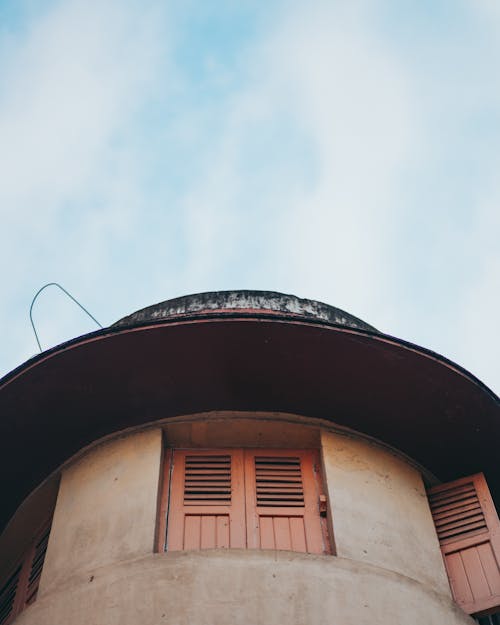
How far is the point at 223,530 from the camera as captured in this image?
9.29 metres

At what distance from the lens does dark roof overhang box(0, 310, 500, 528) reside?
9.78 meters

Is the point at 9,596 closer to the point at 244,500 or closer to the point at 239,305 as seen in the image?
the point at 244,500

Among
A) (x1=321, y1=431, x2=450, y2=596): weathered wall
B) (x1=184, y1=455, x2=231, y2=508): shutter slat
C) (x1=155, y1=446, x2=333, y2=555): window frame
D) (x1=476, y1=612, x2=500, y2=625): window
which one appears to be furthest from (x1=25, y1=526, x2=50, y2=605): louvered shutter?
(x1=476, y1=612, x2=500, y2=625): window

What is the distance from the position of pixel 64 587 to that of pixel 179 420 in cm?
228

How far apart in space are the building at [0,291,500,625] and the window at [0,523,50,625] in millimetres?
32

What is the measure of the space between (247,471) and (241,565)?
1.67 metres

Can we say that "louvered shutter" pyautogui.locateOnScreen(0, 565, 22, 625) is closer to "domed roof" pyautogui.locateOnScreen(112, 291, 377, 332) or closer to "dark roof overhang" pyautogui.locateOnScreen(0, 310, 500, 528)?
"dark roof overhang" pyautogui.locateOnScreen(0, 310, 500, 528)

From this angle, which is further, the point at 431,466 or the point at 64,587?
the point at 431,466

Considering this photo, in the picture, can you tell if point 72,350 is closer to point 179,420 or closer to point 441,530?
point 179,420

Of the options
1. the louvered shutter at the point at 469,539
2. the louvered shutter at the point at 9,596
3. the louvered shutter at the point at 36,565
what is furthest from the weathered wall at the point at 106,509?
the louvered shutter at the point at 469,539

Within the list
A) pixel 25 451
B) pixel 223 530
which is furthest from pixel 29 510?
pixel 223 530

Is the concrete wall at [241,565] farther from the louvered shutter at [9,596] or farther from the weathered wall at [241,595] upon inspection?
the louvered shutter at [9,596]

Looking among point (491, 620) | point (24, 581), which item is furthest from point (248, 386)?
point (491, 620)

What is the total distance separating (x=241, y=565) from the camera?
8406 millimetres
